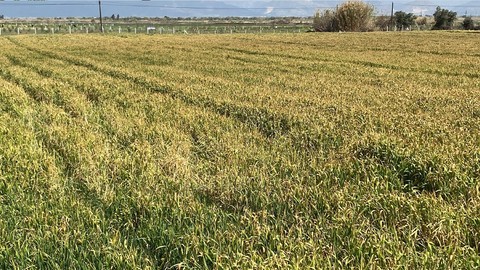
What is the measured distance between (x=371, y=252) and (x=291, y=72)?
14114 mm

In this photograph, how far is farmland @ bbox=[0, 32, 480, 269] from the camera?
11.7 ft

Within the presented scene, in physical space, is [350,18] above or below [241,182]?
above

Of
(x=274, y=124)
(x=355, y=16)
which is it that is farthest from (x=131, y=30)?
(x=274, y=124)

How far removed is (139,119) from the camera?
824 centimetres

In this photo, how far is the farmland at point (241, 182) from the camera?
11.7 feet

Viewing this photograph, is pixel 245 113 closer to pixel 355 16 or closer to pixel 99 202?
pixel 99 202

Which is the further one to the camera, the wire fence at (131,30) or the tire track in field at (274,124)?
the wire fence at (131,30)

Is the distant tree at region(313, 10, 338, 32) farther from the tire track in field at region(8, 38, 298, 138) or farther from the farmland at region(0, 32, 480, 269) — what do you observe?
the farmland at region(0, 32, 480, 269)

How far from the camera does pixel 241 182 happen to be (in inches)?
199

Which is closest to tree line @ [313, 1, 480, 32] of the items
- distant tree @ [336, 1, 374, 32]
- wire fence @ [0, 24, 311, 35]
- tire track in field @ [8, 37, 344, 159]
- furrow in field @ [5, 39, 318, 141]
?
distant tree @ [336, 1, 374, 32]

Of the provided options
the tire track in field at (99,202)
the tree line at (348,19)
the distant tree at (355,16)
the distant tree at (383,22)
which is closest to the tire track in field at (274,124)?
the tire track in field at (99,202)

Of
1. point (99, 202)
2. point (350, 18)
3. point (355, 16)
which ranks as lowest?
point (99, 202)

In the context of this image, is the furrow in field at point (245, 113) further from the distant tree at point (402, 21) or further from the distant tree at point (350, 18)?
the distant tree at point (402, 21)

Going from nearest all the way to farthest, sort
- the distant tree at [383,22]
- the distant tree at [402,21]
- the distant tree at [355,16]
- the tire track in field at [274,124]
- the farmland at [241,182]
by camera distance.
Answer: the farmland at [241,182]
the tire track in field at [274,124]
the distant tree at [355,16]
the distant tree at [383,22]
the distant tree at [402,21]
